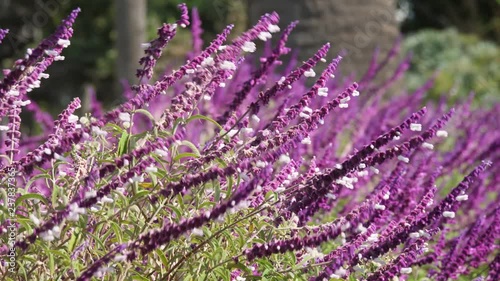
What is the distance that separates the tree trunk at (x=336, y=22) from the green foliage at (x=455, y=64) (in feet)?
9.59

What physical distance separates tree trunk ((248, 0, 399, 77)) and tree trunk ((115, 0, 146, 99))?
66.6 inches

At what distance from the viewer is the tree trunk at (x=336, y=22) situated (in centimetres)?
1206

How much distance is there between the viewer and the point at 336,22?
484 inches

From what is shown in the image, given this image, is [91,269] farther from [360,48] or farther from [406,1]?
[406,1]

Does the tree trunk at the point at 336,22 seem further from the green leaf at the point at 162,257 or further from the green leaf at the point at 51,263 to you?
the green leaf at the point at 51,263

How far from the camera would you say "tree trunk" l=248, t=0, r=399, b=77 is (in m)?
12.1

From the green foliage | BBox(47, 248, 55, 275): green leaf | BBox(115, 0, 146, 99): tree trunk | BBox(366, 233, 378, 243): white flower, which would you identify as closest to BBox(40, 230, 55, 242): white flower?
BBox(47, 248, 55, 275): green leaf

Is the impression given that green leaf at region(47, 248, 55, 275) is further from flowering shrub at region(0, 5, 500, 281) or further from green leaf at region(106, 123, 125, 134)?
green leaf at region(106, 123, 125, 134)

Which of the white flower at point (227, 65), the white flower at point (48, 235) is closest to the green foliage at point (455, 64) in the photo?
the white flower at point (227, 65)

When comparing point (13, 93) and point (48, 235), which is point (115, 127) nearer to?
point (13, 93)

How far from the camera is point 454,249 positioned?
3.38 metres

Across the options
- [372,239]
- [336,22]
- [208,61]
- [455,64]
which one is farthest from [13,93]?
[455,64]

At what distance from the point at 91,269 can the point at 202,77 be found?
86 centimetres

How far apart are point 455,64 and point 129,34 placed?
1065cm
